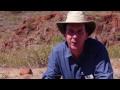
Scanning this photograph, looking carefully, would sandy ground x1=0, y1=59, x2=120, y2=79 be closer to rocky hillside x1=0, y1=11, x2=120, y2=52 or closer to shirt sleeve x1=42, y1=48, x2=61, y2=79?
shirt sleeve x1=42, y1=48, x2=61, y2=79

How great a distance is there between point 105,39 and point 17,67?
19.0 ft

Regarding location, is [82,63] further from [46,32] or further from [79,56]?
[46,32]

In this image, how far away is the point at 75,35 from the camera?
254cm

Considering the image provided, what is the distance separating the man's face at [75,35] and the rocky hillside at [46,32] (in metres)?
10.7

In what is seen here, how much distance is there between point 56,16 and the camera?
627 inches

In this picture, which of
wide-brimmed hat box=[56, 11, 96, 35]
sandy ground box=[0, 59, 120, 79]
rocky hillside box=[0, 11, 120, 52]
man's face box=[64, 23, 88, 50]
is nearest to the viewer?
man's face box=[64, 23, 88, 50]

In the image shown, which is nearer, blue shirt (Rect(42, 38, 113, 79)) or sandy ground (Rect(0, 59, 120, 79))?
blue shirt (Rect(42, 38, 113, 79))

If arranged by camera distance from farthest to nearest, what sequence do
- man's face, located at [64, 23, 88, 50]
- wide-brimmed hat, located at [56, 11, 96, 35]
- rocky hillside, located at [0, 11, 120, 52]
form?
rocky hillside, located at [0, 11, 120, 52]
wide-brimmed hat, located at [56, 11, 96, 35]
man's face, located at [64, 23, 88, 50]

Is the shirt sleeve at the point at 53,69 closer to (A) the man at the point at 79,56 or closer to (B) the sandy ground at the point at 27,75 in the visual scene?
(A) the man at the point at 79,56

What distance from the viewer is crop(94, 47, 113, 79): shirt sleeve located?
2.62 metres

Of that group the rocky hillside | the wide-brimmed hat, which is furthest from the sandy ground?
the rocky hillside
